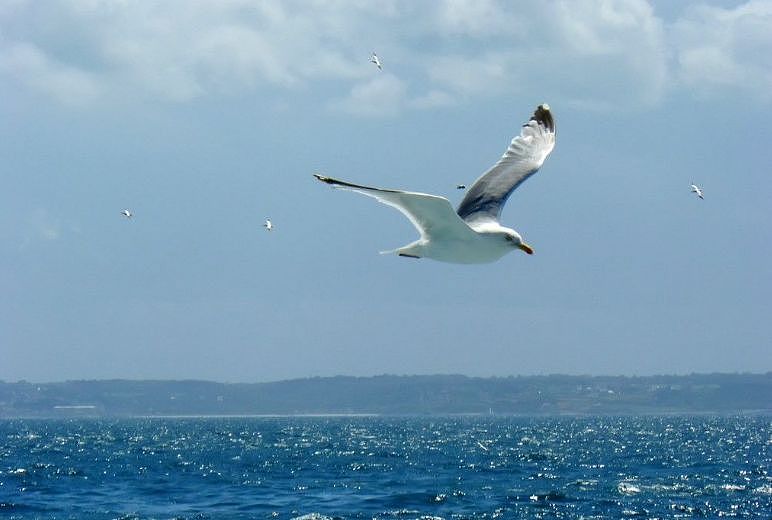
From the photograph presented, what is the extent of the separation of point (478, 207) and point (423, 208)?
3659mm

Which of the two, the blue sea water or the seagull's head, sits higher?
the seagull's head

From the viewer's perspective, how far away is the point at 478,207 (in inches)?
643

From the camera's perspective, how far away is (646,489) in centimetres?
5078

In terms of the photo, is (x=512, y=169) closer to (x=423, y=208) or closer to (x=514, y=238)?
(x=514, y=238)

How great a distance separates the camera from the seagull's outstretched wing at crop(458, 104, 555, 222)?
16375 mm

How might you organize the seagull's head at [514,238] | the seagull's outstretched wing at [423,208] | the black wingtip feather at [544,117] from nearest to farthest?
the seagull's outstretched wing at [423,208], the seagull's head at [514,238], the black wingtip feather at [544,117]

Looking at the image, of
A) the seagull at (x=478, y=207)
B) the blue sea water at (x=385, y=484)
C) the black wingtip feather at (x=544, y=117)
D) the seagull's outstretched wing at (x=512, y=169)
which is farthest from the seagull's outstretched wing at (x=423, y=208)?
the blue sea water at (x=385, y=484)

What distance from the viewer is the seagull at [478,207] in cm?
1259

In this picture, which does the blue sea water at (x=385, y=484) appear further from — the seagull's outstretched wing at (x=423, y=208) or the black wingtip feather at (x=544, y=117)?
the seagull's outstretched wing at (x=423, y=208)

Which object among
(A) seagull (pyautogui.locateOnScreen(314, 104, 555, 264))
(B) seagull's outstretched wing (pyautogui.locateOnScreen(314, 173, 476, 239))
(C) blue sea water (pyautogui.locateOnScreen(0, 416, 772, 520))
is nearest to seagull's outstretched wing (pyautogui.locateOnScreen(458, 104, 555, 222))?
(A) seagull (pyautogui.locateOnScreen(314, 104, 555, 264))

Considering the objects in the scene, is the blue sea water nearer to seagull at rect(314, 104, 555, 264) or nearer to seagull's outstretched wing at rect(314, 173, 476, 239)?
seagull at rect(314, 104, 555, 264)

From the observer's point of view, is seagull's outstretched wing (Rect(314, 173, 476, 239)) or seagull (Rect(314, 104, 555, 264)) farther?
seagull (Rect(314, 104, 555, 264))

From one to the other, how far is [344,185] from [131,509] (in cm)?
3585

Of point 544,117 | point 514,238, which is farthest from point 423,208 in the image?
point 544,117
